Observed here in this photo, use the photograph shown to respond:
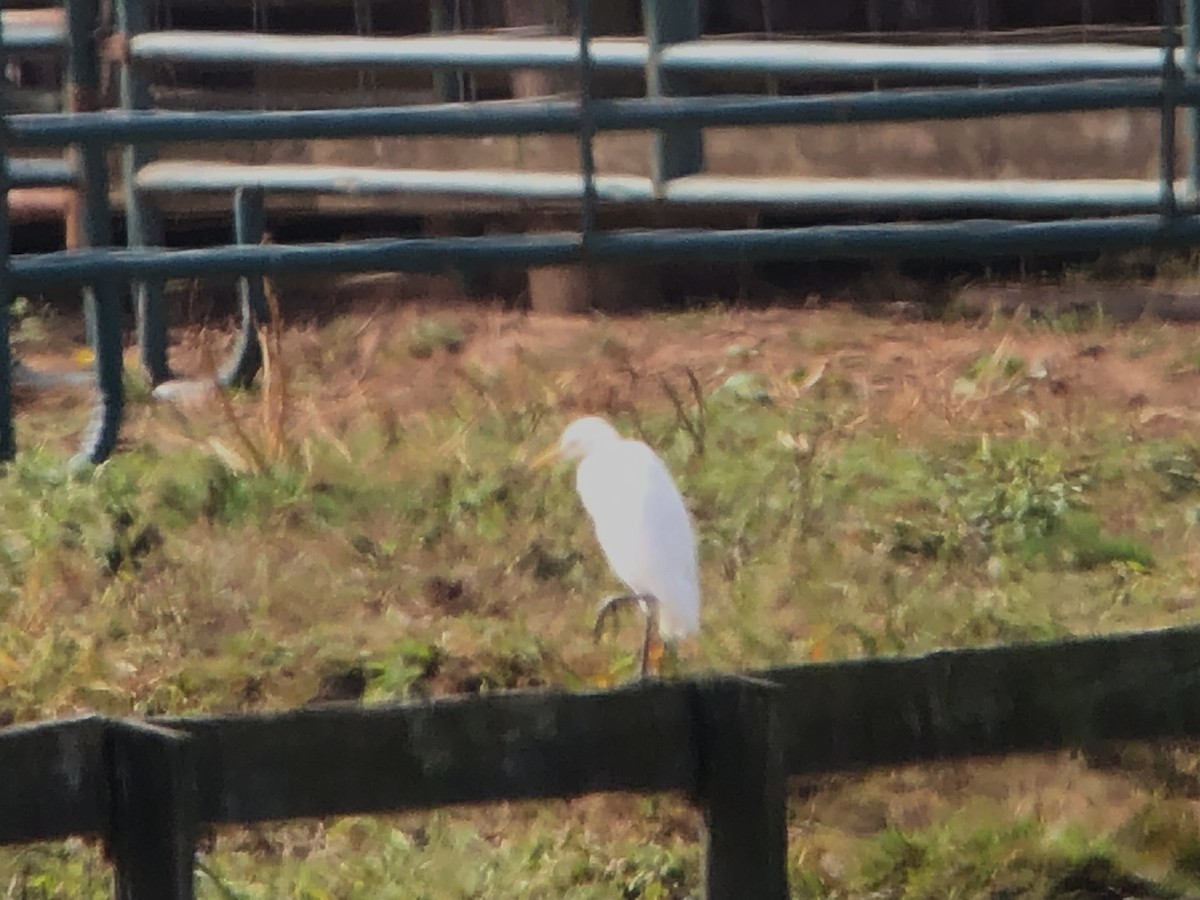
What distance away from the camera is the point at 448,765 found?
3.18 meters

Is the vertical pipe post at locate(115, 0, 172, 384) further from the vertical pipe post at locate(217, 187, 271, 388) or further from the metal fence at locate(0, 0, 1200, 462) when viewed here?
the vertical pipe post at locate(217, 187, 271, 388)

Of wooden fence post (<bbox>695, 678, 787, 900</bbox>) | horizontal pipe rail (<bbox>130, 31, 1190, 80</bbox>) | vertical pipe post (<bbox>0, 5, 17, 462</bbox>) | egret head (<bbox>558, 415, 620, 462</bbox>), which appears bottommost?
wooden fence post (<bbox>695, 678, 787, 900</bbox>)

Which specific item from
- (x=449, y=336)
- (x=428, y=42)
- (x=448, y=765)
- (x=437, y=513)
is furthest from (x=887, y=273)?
(x=448, y=765)

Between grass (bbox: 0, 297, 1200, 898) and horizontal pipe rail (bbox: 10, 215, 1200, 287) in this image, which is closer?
grass (bbox: 0, 297, 1200, 898)

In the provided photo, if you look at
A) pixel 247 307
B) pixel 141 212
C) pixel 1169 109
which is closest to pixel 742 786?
pixel 1169 109

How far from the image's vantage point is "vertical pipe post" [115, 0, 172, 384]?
6.76 m

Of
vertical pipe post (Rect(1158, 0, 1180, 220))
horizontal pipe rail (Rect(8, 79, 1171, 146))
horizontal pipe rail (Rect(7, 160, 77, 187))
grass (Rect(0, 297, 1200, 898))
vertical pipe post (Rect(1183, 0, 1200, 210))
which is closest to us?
grass (Rect(0, 297, 1200, 898))

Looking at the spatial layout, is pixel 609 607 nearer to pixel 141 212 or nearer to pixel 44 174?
pixel 44 174

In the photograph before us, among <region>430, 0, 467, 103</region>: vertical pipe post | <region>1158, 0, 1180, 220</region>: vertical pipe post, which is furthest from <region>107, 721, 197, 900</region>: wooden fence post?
<region>430, 0, 467, 103</region>: vertical pipe post

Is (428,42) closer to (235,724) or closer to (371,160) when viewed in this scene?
(371,160)

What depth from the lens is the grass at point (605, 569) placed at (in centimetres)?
381

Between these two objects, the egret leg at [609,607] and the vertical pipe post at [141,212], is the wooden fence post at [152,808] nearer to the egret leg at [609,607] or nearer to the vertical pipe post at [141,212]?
the egret leg at [609,607]

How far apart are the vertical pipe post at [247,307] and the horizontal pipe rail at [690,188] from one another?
0.08 m

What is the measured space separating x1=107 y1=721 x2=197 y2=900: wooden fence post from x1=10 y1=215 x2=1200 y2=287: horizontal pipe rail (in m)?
2.09
